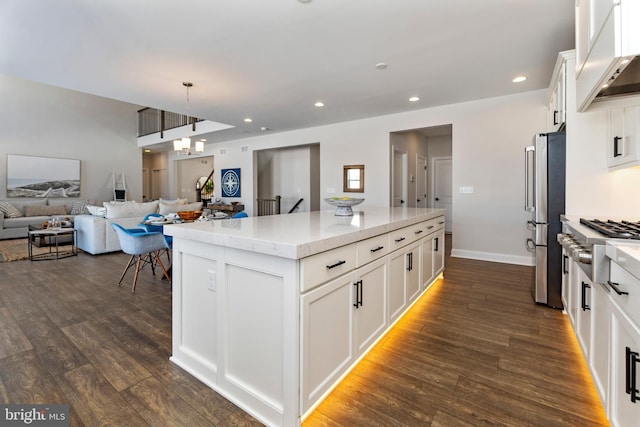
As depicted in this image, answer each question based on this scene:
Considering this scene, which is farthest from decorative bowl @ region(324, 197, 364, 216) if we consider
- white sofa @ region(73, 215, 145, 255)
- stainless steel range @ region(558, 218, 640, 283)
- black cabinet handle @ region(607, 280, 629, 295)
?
white sofa @ region(73, 215, 145, 255)

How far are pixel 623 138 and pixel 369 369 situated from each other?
233 cm

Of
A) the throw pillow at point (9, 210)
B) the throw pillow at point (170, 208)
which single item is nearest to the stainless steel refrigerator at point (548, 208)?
the throw pillow at point (170, 208)

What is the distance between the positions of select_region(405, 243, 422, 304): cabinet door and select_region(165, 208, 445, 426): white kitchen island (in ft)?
1.54

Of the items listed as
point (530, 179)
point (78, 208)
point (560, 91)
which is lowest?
point (78, 208)

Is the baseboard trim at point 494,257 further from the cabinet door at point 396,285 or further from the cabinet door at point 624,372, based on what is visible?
the cabinet door at point 624,372

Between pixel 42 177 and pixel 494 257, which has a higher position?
pixel 42 177

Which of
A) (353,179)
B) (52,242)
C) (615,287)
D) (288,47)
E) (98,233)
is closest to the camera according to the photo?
(615,287)

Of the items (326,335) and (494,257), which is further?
(494,257)

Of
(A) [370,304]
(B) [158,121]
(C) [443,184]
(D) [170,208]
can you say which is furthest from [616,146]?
(B) [158,121]

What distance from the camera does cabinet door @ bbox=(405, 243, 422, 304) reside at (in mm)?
2449

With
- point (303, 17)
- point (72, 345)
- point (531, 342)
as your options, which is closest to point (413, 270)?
point (531, 342)

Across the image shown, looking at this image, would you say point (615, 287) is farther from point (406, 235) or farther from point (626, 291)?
point (406, 235)

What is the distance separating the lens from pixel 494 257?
15.4ft

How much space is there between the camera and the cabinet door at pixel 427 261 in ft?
9.39
